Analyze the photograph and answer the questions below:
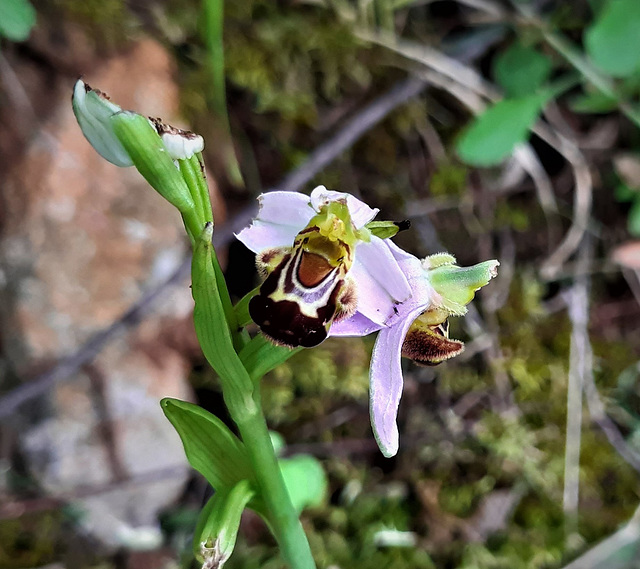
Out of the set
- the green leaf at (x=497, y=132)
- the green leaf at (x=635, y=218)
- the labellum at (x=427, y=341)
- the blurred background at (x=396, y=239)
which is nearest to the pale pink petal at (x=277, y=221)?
the labellum at (x=427, y=341)

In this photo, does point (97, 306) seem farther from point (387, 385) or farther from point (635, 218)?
point (635, 218)

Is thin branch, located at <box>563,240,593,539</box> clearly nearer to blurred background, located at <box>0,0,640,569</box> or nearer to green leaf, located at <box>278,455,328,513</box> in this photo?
blurred background, located at <box>0,0,640,569</box>

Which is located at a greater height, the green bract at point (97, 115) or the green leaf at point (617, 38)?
the green leaf at point (617, 38)

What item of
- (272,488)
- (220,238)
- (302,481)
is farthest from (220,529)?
(220,238)

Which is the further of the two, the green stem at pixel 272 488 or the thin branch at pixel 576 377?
the thin branch at pixel 576 377

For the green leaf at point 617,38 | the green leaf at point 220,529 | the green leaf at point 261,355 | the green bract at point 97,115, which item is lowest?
the green leaf at point 220,529

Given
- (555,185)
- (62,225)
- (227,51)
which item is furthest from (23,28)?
(555,185)

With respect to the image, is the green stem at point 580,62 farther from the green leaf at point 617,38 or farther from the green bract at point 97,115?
the green bract at point 97,115
